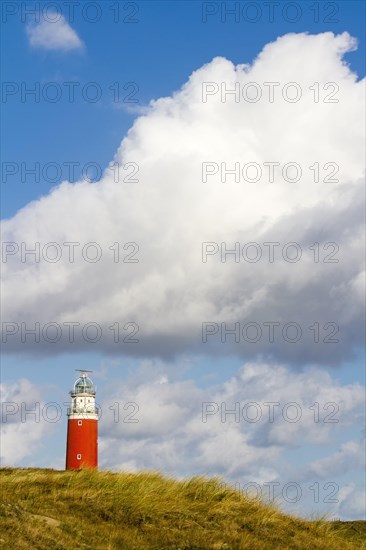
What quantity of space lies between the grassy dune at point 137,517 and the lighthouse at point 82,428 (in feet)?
126

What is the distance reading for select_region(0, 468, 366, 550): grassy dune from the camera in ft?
71.6

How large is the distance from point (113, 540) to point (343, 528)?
15.2 meters

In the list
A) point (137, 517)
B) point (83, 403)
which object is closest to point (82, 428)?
point (83, 403)

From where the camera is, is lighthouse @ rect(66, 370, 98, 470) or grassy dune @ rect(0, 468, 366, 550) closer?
grassy dune @ rect(0, 468, 366, 550)

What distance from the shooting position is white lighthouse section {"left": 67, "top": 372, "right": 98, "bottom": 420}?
7150 centimetres

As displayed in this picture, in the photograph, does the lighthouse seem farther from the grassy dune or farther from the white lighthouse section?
the grassy dune

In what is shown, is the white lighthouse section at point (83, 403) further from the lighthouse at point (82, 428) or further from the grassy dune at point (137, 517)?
the grassy dune at point (137, 517)

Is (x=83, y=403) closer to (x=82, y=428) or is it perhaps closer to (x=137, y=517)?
(x=82, y=428)

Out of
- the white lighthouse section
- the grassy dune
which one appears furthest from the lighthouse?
the grassy dune

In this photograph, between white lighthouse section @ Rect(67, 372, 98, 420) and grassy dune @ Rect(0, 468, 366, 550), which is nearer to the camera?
grassy dune @ Rect(0, 468, 366, 550)

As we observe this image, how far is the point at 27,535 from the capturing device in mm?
20938

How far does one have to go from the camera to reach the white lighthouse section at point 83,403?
71500 mm

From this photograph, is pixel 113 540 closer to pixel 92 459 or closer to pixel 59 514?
pixel 59 514

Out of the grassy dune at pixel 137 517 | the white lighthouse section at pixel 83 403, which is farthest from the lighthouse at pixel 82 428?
the grassy dune at pixel 137 517
